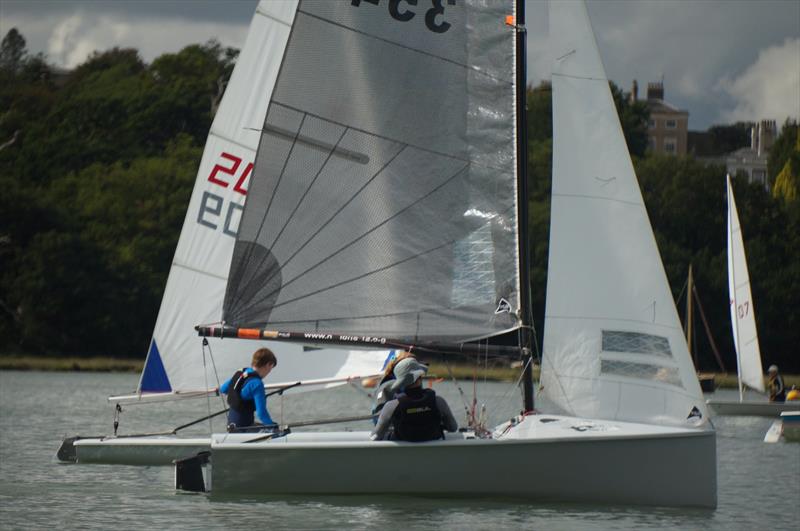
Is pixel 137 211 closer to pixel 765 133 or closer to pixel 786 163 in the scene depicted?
pixel 786 163

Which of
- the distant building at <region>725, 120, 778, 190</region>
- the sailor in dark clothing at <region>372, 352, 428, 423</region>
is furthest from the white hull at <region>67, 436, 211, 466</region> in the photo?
the distant building at <region>725, 120, 778, 190</region>

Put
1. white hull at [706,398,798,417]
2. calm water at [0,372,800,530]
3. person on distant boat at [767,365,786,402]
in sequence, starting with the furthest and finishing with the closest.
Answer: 1. person on distant boat at [767,365,786,402]
2. white hull at [706,398,798,417]
3. calm water at [0,372,800,530]

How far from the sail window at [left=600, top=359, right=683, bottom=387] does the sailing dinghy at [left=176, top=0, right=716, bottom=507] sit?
0.6 inches

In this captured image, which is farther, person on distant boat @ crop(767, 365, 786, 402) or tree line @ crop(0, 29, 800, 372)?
tree line @ crop(0, 29, 800, 372)

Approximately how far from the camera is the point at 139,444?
16.3m

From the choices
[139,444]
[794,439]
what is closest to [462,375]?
[794,439]

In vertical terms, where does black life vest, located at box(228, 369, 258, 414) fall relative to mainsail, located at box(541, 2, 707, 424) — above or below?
below

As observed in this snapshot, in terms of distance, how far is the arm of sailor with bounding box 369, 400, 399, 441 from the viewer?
12.2 m

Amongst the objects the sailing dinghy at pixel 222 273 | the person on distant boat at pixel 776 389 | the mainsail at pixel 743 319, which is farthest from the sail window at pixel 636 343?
the mainsail at pixel 743 319

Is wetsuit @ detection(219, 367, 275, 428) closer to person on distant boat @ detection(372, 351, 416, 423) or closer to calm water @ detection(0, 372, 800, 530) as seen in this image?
calm water @ detection(0, 372, 800, 530)

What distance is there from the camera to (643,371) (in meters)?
12.5

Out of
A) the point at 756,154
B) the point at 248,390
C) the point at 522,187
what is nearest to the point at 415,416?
the point at 248,390

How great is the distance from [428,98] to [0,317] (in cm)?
4216

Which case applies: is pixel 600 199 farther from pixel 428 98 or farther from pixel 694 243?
pixel 694 243
